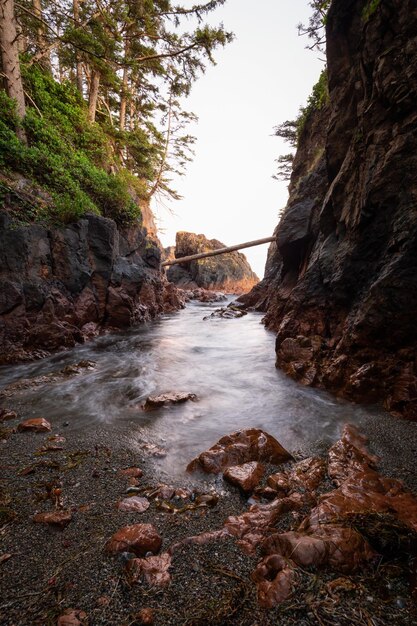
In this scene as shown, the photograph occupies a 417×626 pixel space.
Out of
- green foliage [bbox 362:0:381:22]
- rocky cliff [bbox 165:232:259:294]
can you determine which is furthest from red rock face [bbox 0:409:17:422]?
rocky cliff [bbox 165:232:259:294]

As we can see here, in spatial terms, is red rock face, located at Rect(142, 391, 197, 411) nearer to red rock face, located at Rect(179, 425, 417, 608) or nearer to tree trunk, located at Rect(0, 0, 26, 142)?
red rock face, located at Rect(179, 425, 417, 608)

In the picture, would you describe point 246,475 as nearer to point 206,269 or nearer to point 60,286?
point 60,286

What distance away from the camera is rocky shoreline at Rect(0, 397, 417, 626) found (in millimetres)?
1303

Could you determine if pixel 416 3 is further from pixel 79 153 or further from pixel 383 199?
pixel 79 153

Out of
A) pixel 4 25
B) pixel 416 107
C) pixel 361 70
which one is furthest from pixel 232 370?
pixel 4 25

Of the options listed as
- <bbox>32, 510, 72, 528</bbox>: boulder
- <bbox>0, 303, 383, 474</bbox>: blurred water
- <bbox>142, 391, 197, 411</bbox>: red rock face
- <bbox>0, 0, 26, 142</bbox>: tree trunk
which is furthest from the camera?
<bbox>0, 0, 26, 142</bbox>: tree trunk

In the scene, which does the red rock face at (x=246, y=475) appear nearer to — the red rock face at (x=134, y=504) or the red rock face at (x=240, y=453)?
the red rock face at (x=240, y=453)

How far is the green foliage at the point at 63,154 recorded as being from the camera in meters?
7.29

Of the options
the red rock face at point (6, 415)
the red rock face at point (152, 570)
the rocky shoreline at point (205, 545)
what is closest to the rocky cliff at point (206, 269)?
the red rock face at point (6, 415)

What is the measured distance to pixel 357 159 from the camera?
4656mm

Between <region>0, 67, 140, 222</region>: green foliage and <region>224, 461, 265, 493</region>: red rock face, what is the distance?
23.8 feet

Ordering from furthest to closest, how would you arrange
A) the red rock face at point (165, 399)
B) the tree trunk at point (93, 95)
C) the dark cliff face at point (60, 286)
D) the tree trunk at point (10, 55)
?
the tree trunk at point (93, 95)
the tree trunk at point (10, 55)
the dark cliff face at point (60, 286)
the red rock face at point (165, 399)

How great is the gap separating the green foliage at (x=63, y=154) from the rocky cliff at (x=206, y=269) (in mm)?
20448

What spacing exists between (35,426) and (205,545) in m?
2.39
